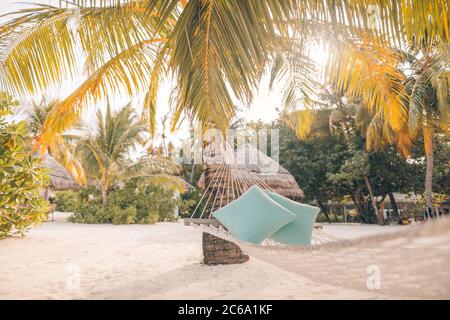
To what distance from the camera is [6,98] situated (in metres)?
4.04

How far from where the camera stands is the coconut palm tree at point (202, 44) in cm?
195

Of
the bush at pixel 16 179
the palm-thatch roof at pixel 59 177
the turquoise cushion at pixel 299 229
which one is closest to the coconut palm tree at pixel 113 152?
the palm-thatch roof at pixel 59 177

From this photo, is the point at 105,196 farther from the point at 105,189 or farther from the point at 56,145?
the point at 56,145

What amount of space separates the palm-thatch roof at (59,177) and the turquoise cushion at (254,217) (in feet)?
27.0

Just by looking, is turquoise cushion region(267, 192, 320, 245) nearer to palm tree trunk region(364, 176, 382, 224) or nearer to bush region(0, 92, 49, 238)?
bush region(0, 92, 49, 238)

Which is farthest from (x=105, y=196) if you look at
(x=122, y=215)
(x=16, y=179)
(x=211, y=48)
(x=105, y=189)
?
(x=211, y=48)

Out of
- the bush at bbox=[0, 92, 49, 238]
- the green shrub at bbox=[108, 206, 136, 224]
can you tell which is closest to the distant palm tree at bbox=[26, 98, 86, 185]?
the green shrub at bbox=[108, 206, 136, 224]

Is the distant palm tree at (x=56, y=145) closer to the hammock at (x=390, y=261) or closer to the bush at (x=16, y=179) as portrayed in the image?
the bush at (x=16, y=179)

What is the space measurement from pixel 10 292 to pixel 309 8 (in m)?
2.59

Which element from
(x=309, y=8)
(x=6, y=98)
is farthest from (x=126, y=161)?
(x=309, y=8)

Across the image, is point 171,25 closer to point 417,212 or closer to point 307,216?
point 307,216

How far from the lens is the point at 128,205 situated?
27.2ft

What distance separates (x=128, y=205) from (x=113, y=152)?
1.27 meters

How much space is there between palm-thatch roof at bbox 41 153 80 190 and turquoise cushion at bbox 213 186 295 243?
8.22 meters
